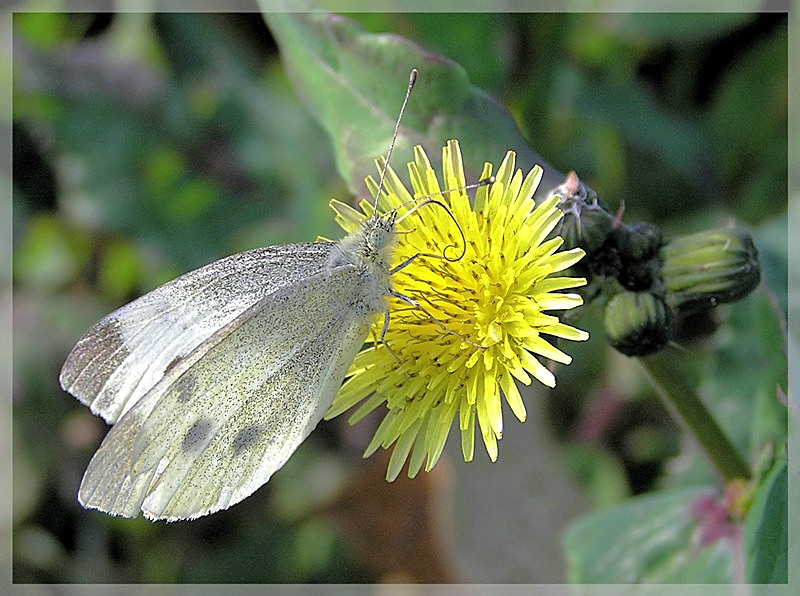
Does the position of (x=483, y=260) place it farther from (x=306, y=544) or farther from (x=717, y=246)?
(x=306, y=544)

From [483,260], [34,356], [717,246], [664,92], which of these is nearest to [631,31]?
[664,92]

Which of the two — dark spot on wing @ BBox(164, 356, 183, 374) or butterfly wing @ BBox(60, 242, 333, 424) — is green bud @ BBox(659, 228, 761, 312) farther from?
dark spot on wing @ BBox(164, 356, 183, 374)

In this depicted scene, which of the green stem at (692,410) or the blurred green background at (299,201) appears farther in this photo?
the blurred green background at (299,201)

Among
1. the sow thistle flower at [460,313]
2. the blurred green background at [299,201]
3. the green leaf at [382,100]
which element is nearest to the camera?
the sow thistle flower at [460,313]

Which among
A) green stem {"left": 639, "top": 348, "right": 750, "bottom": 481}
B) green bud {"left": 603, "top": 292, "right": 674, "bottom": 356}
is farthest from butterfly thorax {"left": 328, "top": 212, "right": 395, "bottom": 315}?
green stem {"left": 639, "top": 348, "right": 750, "bottom": 481}

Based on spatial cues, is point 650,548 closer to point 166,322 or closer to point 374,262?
point 374,262

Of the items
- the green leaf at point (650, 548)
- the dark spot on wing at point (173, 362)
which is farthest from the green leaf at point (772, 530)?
the dark spot on wing at point (173, 362)

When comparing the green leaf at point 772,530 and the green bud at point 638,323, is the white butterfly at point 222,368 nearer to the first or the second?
the green bud at point 638,323

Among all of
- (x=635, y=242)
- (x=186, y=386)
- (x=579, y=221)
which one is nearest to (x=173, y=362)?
(x=186, y=386)
